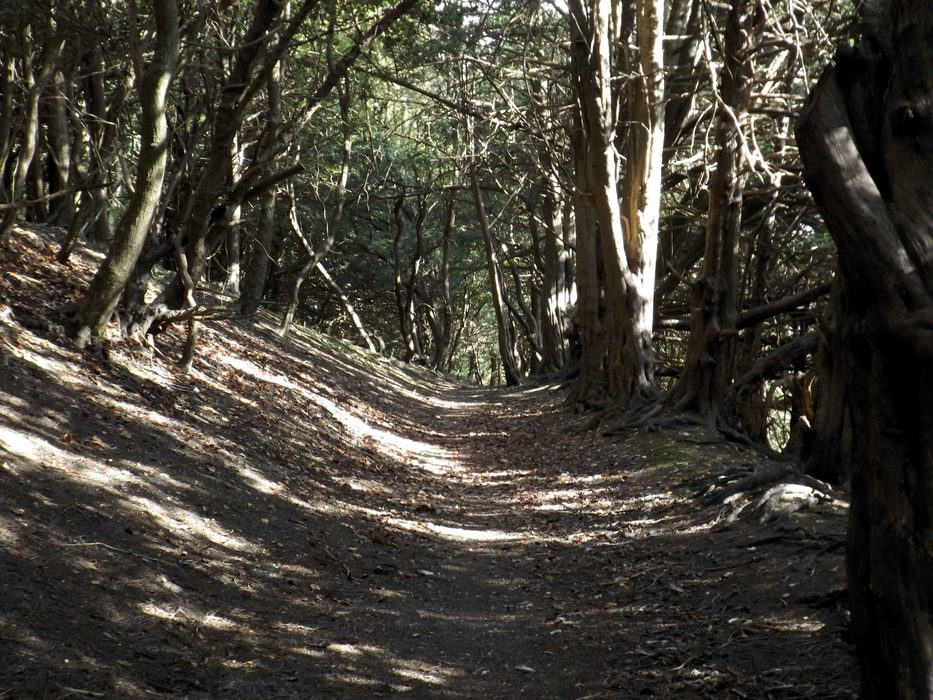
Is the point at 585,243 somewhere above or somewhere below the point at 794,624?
above

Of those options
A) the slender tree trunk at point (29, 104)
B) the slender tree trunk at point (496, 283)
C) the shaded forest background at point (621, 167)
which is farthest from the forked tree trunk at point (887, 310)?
the slender tree trunk at point (496, 283)

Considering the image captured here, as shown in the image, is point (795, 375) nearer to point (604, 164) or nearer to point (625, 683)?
point (604, 164)

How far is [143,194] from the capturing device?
9.66m

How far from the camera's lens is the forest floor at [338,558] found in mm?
5184

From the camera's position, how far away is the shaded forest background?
4.11m

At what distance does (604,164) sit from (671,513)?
7.70 meters

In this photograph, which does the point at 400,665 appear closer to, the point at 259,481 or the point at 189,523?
the point at 189,523

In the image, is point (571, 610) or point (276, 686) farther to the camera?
point (571, 610)

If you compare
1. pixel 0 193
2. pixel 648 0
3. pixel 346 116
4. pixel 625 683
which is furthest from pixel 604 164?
pixel 625 683

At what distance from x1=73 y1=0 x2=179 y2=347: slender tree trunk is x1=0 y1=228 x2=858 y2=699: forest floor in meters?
0.41

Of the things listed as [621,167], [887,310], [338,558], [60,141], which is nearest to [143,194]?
[338,558]

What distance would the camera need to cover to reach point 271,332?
18453 millimetres

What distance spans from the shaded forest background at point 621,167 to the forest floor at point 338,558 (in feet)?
3.62

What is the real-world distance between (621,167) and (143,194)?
1229 centimetres
